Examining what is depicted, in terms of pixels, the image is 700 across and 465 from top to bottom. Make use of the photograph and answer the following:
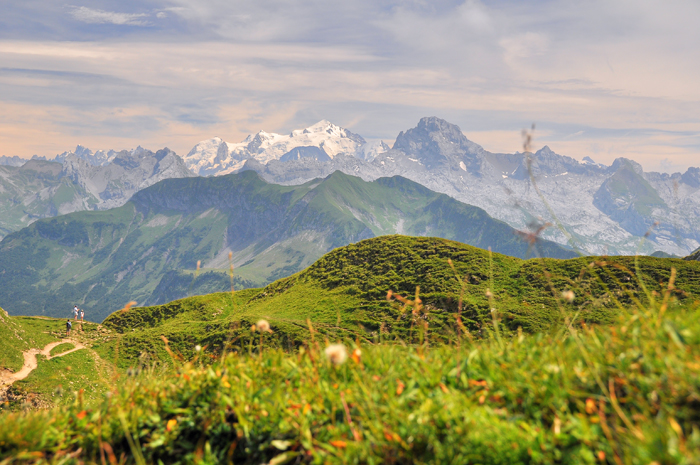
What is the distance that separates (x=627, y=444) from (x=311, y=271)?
66422 mm

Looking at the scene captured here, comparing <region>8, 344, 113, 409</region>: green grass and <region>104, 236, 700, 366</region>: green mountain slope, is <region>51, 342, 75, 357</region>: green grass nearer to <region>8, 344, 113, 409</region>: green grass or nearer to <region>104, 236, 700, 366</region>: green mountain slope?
<region>8, 344, 113, 409</region>: green grass

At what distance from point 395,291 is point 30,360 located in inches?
1690

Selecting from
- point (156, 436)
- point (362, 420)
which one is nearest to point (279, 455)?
point (362, 420)

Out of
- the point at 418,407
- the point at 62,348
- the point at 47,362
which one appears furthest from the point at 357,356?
the point at 62,348

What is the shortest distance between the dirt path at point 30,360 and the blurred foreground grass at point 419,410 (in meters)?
45.1

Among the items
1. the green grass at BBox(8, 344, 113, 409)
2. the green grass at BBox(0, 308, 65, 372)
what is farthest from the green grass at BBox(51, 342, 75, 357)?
the green grass at BBox(0, 308, 65, 372)

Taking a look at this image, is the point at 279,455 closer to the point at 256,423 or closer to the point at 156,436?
the point at 256,423

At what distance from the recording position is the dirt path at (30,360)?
39.5 m

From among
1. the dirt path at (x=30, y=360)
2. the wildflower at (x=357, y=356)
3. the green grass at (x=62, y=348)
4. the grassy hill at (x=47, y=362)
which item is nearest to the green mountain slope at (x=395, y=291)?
the grassy hill at (x=47, y=362)

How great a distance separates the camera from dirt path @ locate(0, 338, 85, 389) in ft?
130

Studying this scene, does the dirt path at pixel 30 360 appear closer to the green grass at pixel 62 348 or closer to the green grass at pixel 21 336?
the green grass at pixel 62 348

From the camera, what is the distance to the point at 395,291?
49.9 metres

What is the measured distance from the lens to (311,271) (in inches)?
2709

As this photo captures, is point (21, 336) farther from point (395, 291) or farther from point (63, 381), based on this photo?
point (395, 291)
